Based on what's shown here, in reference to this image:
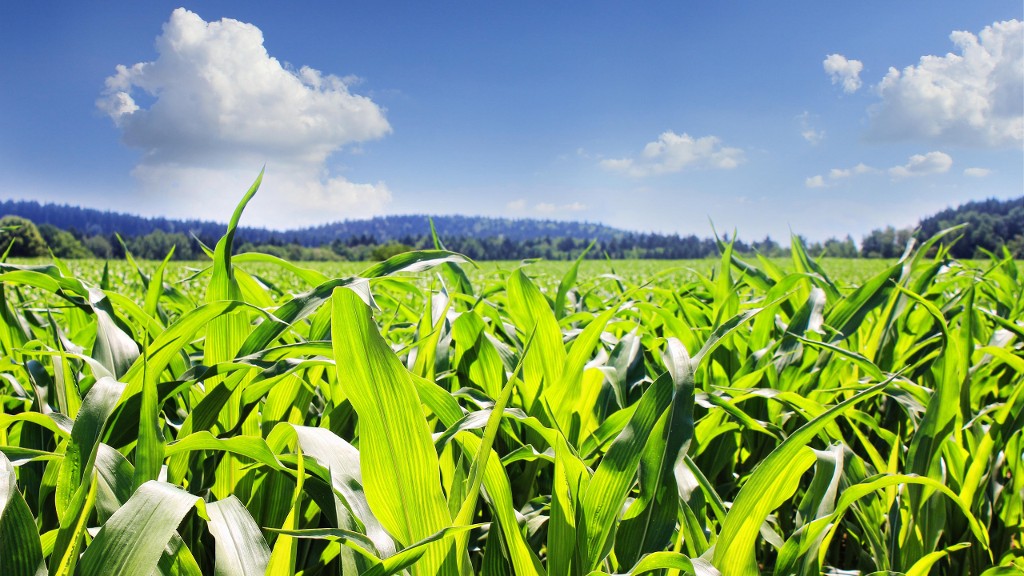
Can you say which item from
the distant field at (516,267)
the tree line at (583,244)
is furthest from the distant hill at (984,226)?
the distant field at (516,267)

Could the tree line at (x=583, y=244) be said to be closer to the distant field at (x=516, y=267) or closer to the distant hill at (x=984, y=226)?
the distant hill at (x=984, y=226)

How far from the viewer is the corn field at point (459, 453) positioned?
462 mm

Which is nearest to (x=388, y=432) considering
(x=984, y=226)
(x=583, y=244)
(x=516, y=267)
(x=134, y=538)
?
(x=134, y=538)

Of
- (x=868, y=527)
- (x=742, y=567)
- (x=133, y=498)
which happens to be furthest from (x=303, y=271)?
(x=868, y=527)

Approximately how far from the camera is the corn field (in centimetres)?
46

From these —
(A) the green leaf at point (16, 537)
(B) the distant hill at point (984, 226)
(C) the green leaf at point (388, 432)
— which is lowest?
(A) the green leaf at point (16, 537)

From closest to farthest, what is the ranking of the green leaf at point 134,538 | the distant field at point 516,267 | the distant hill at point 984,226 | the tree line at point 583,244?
the green leaf at point 134,538 < the distant field at point 516,267 < the tree line at point 583,244 < the distant hill at point 984,226

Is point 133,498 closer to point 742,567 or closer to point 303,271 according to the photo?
point 742,567

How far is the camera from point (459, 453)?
0.80m

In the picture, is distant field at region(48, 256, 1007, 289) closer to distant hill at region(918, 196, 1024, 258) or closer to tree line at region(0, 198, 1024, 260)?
tree line at region(0, 198, 1024, 260)

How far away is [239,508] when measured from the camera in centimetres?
55

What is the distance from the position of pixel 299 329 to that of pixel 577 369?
841 millimetres

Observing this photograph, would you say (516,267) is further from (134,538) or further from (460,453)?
(134,538)

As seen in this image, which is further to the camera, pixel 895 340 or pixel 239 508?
pixel 895 340
